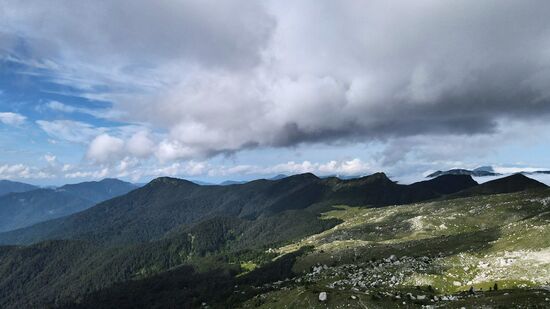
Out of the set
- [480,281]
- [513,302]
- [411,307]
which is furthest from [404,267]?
[513,302]

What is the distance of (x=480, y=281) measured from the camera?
150 m

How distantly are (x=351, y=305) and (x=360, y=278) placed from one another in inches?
2380

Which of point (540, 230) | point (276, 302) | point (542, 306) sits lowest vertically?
point (276, 302)

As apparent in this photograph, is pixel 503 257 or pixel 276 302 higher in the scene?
pixel 503 257

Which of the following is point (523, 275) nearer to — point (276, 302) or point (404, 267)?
point (404, 267)

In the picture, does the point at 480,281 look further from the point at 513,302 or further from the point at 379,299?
the point at 513,302

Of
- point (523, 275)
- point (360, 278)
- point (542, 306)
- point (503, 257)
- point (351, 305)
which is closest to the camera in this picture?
point (542, 306)

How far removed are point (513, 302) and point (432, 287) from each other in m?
63.4

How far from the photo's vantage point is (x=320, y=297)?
127 metres

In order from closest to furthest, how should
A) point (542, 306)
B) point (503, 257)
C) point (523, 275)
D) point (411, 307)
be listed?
point (542, 306) → point (411, 307) → point (523, 275) → point (503, 257)

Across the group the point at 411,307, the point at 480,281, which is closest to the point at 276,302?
the point at 411,307

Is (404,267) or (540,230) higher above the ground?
(540,230)

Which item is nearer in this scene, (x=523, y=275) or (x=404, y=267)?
(x=523, y=275)

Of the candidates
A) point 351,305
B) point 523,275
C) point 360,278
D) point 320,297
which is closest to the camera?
point 351,305
